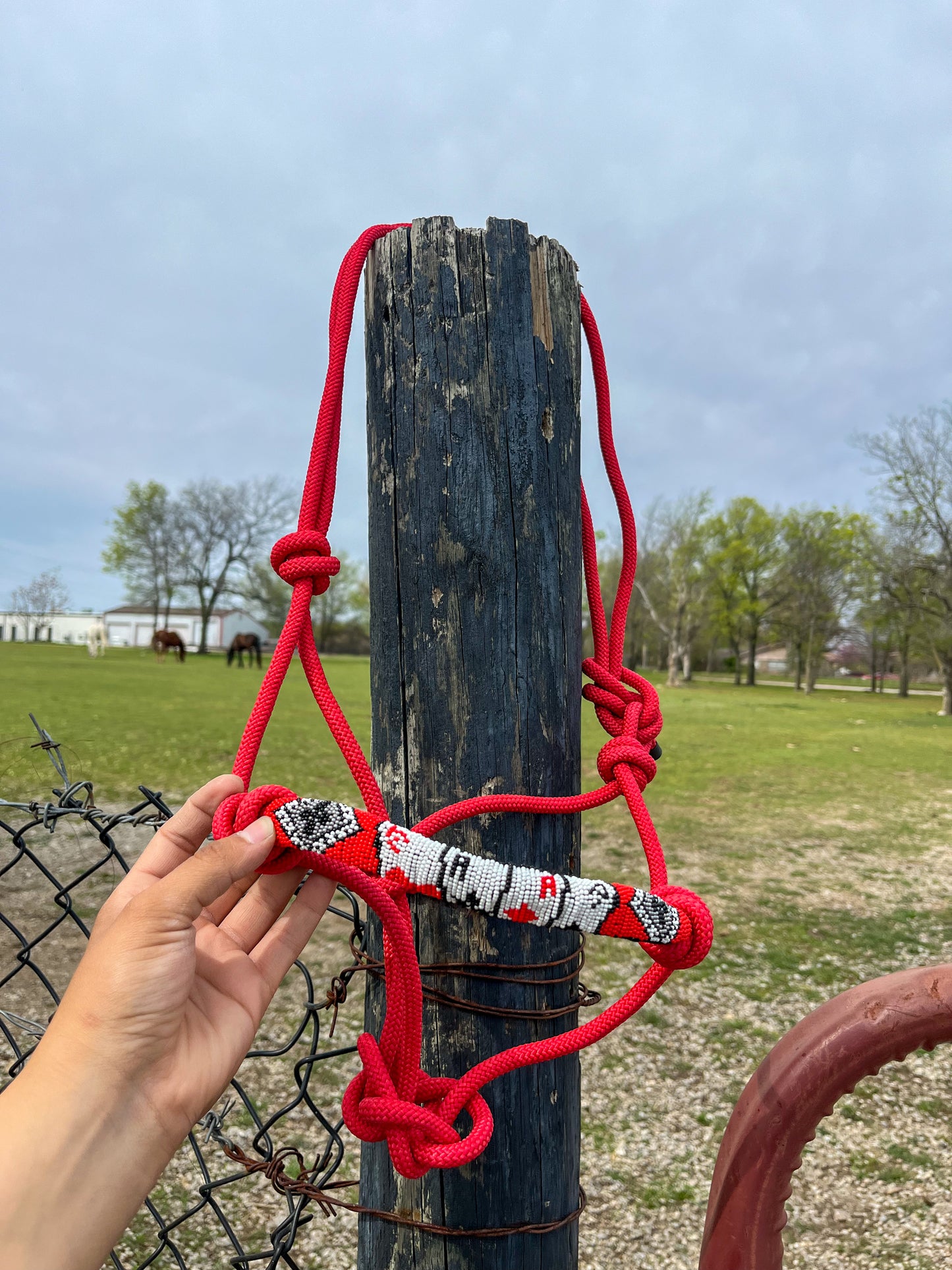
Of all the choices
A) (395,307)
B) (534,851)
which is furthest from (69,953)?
(395,307)

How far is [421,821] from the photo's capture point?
3.92 ft

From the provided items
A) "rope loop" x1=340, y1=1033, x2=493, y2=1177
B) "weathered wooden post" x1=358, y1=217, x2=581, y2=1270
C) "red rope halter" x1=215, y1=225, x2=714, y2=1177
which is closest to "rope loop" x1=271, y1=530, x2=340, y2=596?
"red rope halter" x1=215, y1=225, x2=714, y2=1177

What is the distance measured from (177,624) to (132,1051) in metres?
69.5

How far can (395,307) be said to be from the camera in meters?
1.23

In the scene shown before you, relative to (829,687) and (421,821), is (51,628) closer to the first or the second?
(829,687)

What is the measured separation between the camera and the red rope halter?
1.09 metres

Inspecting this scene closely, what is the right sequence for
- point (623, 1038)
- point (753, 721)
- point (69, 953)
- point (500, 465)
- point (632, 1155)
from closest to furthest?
1. point (500, 465)
2. point (632, 1155)
3. point (623, 1038)
4. point (69, 953)
5. point (753, 721)

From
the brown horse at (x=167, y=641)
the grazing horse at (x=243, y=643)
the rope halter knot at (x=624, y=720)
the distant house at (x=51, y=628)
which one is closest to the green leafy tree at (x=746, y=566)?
the grazing horse at (x=243, y=643)

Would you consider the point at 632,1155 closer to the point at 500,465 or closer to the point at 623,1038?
the point at 623,1038

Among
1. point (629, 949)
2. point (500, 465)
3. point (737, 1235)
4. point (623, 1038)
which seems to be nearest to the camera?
point (737, 1235)

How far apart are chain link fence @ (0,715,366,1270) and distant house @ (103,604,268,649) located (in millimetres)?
61627

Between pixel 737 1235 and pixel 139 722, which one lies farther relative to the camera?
pixel 139 722

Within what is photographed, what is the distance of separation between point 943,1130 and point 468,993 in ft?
9.44

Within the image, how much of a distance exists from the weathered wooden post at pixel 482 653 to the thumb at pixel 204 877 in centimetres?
25
